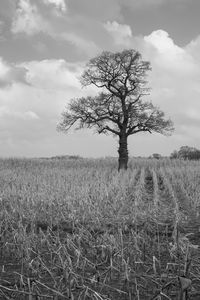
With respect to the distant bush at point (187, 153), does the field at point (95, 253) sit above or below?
below

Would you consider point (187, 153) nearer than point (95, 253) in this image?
No

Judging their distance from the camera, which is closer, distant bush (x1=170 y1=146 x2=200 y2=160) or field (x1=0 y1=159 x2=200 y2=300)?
field (x1=0 y1=159 x2=200 y2=300)

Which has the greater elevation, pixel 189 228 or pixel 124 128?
pixel 124 128

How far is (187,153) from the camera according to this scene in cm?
4484

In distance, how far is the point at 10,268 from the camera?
16.7 ft

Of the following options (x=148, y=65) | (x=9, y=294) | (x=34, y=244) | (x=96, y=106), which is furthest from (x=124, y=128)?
(x=9, y=294)

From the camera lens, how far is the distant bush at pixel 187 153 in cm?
4338

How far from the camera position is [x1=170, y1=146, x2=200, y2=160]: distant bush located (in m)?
43.4

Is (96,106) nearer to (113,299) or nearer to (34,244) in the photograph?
(34,244)

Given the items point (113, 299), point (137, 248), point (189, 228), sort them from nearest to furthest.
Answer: point (113, 299)
point (137, 248)
point (189, 228)

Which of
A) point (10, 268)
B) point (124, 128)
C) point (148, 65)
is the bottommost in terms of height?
point (10, 268)

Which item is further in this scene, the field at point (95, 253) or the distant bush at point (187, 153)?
the distant bush at point (187, 153)

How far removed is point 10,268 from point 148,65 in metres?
26.1

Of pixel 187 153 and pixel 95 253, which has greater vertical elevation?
pixel 187 153
